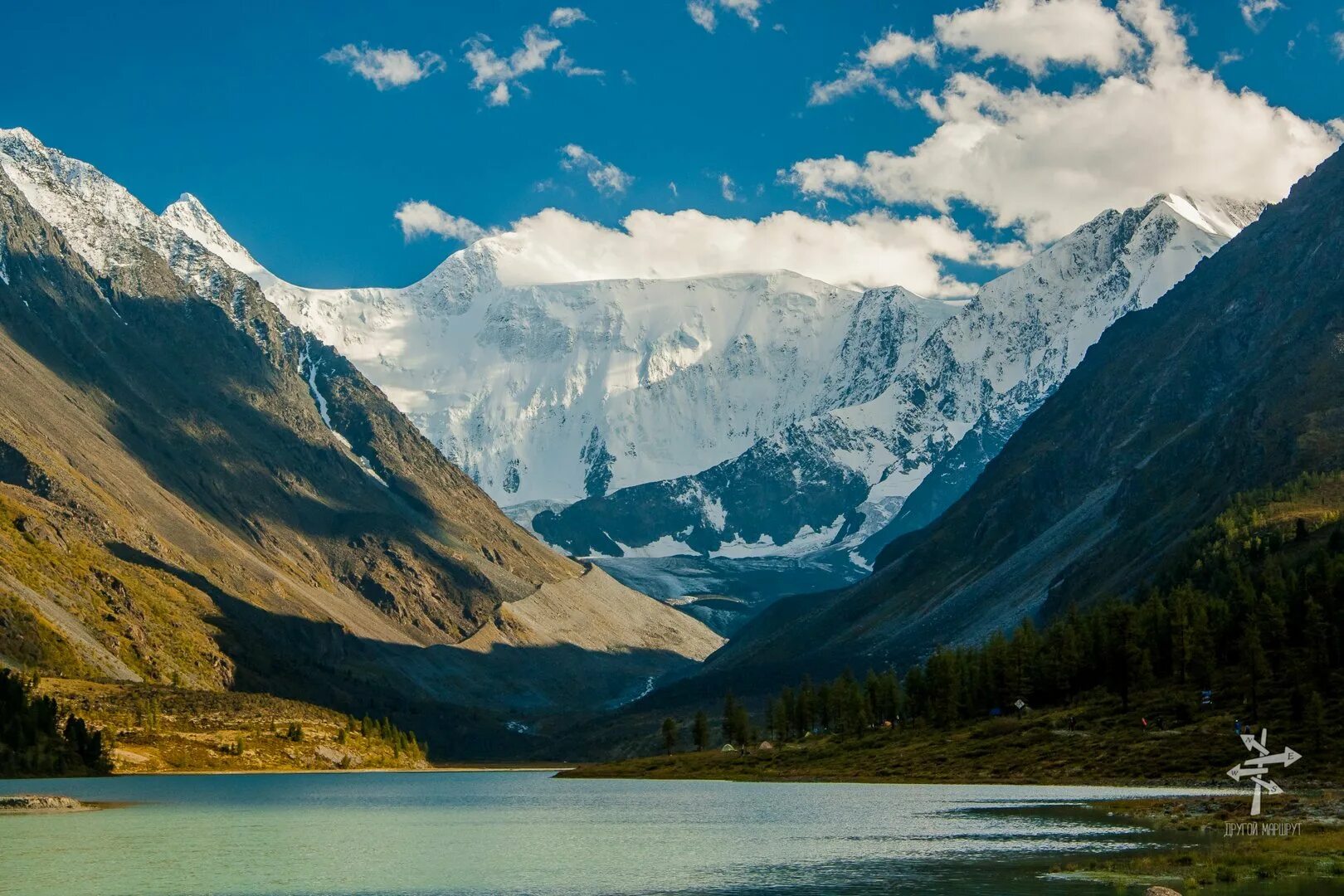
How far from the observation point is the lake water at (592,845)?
8794 centimetres

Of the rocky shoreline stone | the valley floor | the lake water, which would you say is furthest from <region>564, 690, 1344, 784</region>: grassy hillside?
the rocky shoreline stone

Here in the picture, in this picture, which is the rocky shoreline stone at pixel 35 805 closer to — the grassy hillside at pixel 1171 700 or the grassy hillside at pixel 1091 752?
the grassy hillside at pixel 1091 752

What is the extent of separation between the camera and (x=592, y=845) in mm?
114125

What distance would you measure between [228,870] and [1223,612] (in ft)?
416

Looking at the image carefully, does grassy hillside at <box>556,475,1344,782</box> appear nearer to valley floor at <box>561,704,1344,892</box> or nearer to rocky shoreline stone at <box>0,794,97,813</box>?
valley floor at <box>561,704,1344,892</box>

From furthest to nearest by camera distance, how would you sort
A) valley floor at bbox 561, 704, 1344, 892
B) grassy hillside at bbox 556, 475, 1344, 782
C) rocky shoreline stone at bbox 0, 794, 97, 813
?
rocky shoreline stone at bbox 0, 794, 97, 813
grassy hillside at bbox 556, 475, 1344, 782
valley floor at bbox 561, 704, 1344, 892

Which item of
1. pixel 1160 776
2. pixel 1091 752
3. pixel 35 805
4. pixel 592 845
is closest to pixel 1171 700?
pixel 1091 752

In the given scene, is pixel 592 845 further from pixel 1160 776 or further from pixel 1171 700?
pixel 1171 700

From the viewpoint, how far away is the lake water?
8794 cm

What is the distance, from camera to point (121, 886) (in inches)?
3455

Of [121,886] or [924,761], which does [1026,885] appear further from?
[924,761]

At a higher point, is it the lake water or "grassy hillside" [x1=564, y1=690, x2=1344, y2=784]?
"grassy hillside" [x1=564, y1=690, x2=1344, y2=784]

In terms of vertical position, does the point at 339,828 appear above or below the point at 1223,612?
below

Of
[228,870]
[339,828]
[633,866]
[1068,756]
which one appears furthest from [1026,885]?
[1068,756]
